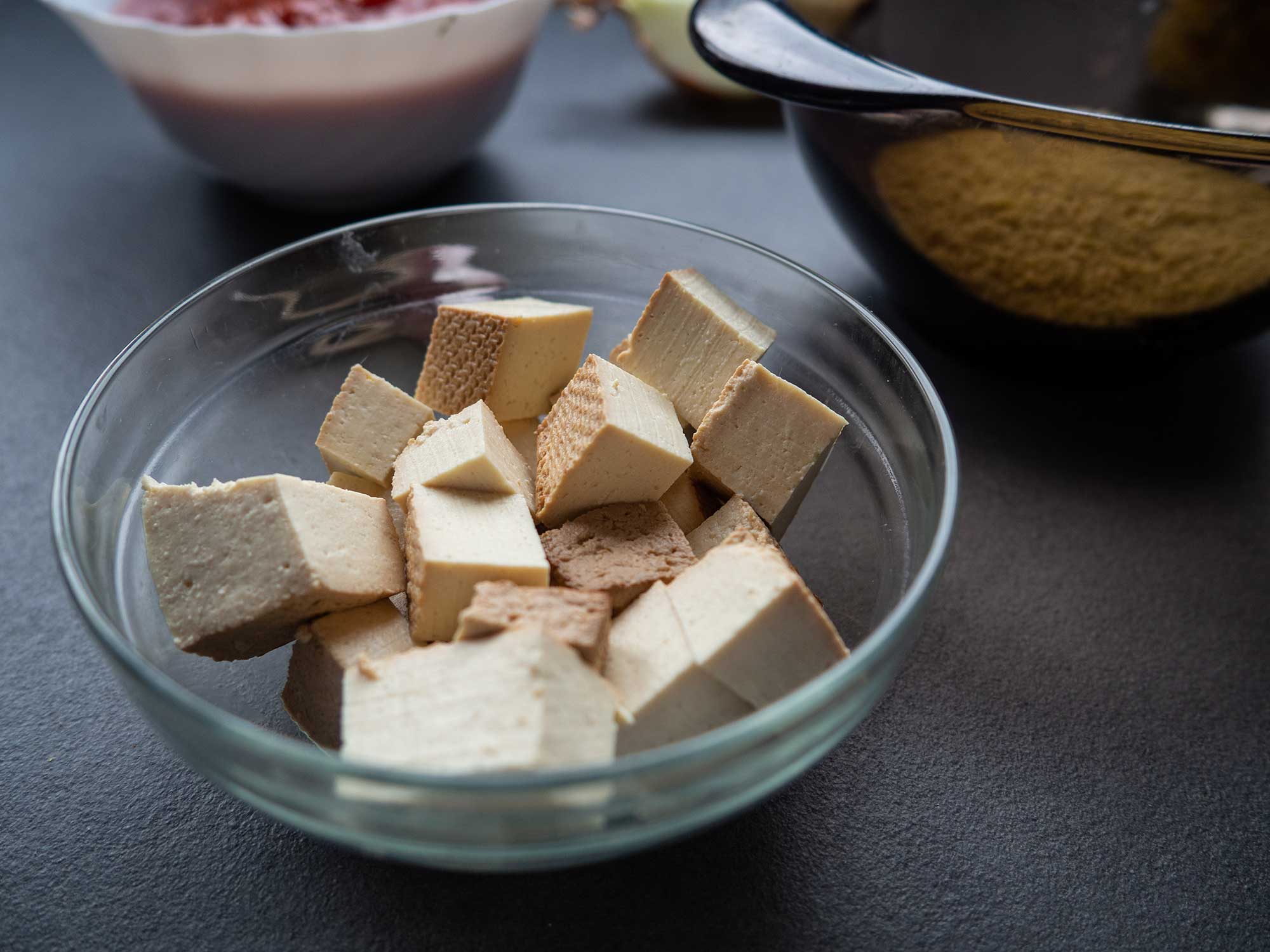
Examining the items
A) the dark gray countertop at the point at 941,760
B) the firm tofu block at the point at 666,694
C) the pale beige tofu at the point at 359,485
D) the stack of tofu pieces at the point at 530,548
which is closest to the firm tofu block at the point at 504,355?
the stack of tofu pieces at the point at 530,548

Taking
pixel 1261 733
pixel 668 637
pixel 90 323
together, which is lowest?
pixel 1261 733

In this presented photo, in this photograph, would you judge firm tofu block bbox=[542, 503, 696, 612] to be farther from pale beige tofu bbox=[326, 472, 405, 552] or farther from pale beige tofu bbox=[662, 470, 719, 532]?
pale beige tofu bbox=[326, 472, 405, 552]

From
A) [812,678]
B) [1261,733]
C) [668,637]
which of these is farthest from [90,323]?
[1261,733]

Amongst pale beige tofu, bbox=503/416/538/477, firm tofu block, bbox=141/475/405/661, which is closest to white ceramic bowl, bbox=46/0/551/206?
pale beige tofu, bbox=503/416/538/477

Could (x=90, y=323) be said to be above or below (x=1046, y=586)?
above

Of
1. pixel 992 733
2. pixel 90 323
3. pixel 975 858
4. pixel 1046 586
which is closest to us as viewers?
pixel 975 858

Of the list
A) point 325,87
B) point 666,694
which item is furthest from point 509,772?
point 325,87

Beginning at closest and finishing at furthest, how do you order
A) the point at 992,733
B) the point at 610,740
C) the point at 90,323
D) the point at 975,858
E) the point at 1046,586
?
1. the point at 610,740
2. the point at 975,858
3. the point at 992,733
4. the point at 1046,586
5. the point at 90,323

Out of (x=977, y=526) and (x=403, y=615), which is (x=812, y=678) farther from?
(x=977, y=526)
